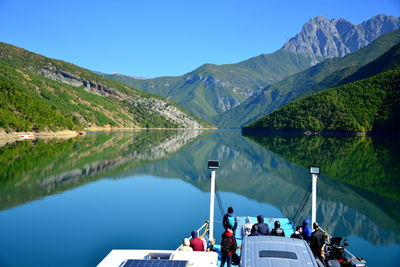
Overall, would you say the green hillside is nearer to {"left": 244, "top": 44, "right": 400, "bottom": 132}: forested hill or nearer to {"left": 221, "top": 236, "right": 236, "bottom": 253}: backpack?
{"left": 244, "top": 44, "right": 400, "bottom": 132}: forested hill

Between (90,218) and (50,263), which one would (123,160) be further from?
(50,263)

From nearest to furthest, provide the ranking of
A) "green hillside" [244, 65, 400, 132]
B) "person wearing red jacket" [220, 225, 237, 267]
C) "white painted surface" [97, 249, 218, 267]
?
"white painted surface" [97, 249, 218, 267]
"person wearing red jacket" [220, 225, 237, 267]
"green hillside" [244, 65, 400, 132]

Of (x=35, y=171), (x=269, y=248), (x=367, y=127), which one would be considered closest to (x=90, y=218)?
(x=269, y=248)

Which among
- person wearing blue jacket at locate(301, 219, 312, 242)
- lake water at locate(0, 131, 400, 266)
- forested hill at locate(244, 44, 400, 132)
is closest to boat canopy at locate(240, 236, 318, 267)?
person wearing blue jacket at locate(301, 219, 312, 242)

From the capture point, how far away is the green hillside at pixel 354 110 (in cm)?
15912

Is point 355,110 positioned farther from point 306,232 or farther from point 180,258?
point 180,258

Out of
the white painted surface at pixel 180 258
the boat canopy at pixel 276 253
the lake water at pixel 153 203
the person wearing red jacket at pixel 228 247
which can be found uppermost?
the boat canopy at pixel 276 253

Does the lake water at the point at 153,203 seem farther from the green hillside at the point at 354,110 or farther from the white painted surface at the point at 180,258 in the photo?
the green hillside at the point at 354,110

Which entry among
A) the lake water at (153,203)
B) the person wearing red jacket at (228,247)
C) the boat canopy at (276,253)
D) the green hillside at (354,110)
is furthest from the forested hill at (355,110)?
the boat canopy at (276,253)

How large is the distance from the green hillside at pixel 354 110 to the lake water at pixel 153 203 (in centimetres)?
11868

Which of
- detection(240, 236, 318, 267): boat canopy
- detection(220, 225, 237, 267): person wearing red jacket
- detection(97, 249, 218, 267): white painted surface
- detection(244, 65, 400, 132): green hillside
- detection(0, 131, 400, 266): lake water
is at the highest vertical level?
detection(244, 65, 400, 132): green hillside

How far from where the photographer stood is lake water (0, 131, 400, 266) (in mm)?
16859

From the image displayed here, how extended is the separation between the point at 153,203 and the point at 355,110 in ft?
546

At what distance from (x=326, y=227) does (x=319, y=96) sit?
628 ft
